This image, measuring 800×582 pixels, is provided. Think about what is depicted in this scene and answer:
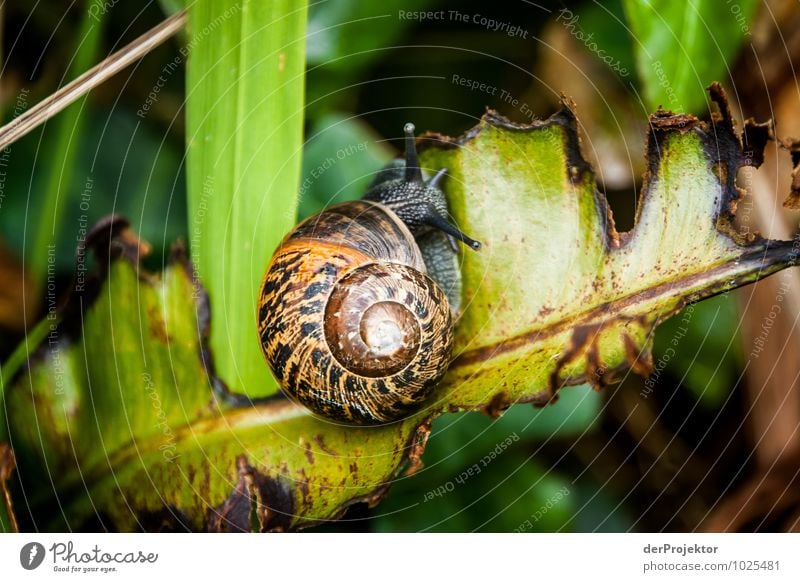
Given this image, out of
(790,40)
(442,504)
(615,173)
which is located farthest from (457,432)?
(790,40)

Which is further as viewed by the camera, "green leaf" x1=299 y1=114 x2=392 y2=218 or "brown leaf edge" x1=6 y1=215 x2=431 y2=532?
"green leaf" x1=299 y1=114 x2=392 y2=218

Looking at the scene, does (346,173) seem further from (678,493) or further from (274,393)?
(678,493)
